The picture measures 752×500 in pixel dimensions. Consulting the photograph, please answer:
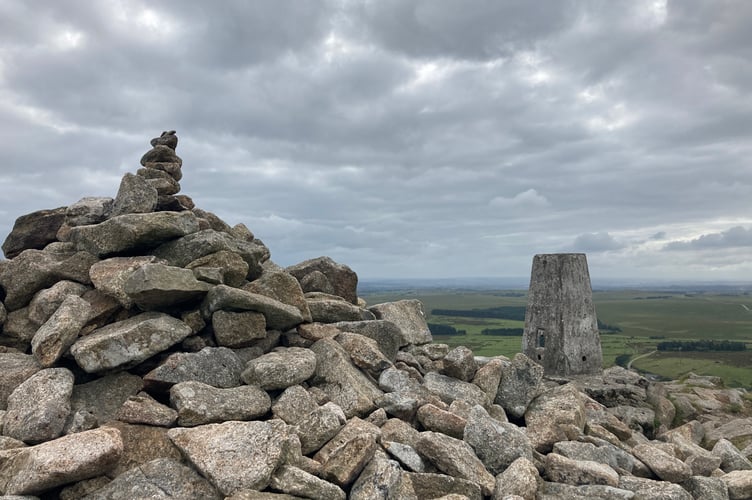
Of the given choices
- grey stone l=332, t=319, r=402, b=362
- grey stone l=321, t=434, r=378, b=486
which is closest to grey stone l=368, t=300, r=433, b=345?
grey stone l=332, t=319, r=402, b=362

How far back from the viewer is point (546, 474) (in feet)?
26.5

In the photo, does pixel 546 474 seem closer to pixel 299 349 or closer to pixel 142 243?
pixel 299 349

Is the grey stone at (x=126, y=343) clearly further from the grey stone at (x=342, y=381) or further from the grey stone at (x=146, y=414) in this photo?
the grey stone at (x=342, y=381)

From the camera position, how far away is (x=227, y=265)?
10094 millimetres

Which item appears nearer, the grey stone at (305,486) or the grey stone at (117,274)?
the grey stone at (305,486)

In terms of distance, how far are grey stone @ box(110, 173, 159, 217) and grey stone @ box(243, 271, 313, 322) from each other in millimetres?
2775

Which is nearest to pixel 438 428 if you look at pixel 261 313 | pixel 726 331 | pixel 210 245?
pixel 261 313

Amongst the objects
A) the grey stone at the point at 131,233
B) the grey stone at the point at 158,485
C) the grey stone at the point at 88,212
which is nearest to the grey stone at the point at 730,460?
the grey stone at the point at 158,485

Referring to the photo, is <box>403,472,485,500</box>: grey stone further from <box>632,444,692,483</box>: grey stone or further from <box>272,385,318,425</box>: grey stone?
<box>632,444,692,483</box>: grey stone

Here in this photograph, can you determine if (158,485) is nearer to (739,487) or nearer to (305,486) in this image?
(305,486)

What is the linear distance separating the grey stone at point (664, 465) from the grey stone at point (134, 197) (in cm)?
1010

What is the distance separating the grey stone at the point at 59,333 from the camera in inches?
324

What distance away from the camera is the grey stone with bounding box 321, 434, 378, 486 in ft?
21.6

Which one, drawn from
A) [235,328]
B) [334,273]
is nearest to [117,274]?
[235,328]
